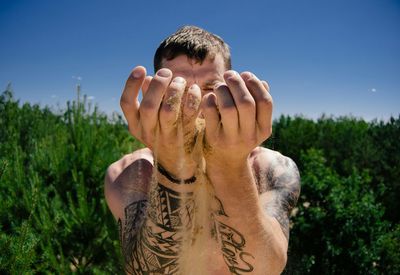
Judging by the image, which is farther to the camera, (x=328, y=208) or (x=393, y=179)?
(x=393, y=179)

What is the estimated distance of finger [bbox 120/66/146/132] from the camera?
105 centimetres

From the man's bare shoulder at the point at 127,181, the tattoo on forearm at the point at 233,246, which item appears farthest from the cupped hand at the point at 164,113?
the man's bare shoulder at the point at 127,181

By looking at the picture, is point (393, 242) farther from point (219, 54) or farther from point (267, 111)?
point (267, 111)

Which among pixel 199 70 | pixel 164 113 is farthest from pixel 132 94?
pixel 199 70

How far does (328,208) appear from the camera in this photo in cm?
476

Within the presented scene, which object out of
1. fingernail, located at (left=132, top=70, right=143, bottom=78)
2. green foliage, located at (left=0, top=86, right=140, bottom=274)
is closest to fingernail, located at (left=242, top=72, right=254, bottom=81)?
fingernail, located at (left=132, top=70, right=143, bottom=78)

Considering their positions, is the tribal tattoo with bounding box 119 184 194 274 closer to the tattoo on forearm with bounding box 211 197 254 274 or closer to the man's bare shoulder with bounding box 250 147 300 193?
the tattoo on forearm with bounding box 211 197 254 274

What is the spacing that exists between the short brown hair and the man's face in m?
0.03

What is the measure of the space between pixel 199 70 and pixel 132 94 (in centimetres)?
61

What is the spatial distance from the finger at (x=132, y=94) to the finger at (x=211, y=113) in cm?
22

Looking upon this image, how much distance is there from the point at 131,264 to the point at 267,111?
1037mm

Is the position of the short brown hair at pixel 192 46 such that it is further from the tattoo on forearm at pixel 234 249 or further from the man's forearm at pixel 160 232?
the tattoo on forearm at pixel 234 249

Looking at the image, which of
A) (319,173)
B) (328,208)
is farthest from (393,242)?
(319,173)

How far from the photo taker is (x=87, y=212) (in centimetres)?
355
